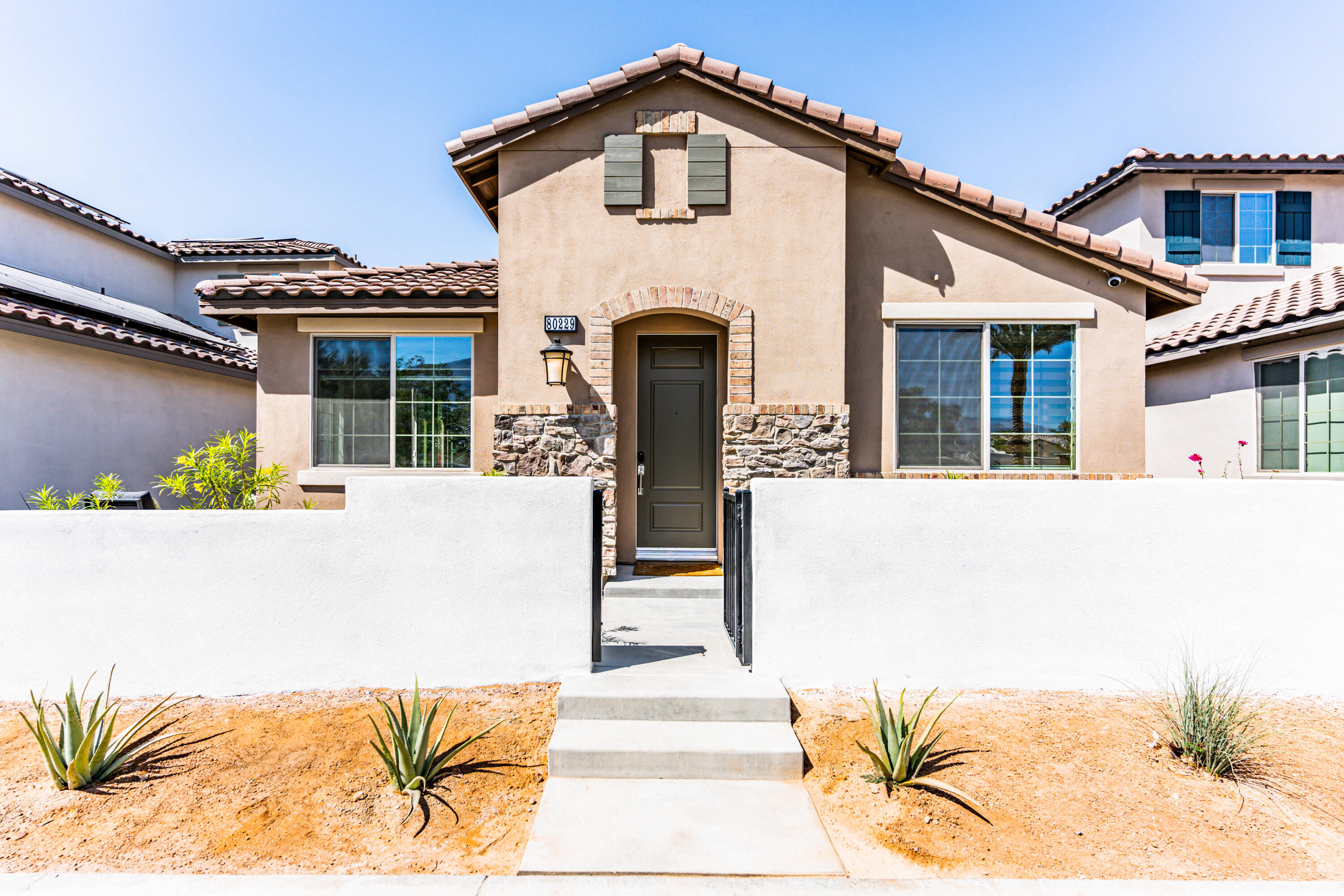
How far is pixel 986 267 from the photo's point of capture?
290 inches

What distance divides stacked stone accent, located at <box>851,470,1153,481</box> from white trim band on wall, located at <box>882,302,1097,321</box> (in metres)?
1.78

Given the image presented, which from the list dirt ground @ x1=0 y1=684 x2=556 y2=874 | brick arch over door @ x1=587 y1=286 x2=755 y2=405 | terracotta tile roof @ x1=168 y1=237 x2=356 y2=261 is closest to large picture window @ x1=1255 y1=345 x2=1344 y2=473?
brick arch over door @ x1=587 y1=286 x2=755 y2=405

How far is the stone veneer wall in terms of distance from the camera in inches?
274

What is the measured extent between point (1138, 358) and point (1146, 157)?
841 cm

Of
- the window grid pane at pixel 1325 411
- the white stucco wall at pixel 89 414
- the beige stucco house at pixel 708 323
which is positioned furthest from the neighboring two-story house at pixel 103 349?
the window grid pane at pixel 1325 411

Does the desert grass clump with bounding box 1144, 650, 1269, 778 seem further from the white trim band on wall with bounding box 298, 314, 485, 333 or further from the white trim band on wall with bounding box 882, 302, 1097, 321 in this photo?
the white trim band on wall with bounding box 298, 314, 485, 333

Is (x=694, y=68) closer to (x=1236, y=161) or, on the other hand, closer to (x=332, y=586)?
(x=332, y=586)

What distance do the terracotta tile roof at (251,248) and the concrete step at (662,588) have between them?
12884mm

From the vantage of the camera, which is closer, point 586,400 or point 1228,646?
point 1228,646

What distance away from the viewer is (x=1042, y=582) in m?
4.73

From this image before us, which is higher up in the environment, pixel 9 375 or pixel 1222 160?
pixel 1222 160

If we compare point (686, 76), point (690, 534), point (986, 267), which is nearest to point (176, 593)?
point (690, 534)

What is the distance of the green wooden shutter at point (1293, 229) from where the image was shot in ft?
42.0

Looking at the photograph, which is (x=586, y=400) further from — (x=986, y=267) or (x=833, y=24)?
(x=833, y=24)
